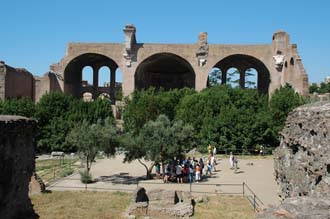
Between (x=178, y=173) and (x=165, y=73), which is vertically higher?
(x=165, y=73)

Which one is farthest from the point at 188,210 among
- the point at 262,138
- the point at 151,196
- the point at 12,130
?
the point at 262,138

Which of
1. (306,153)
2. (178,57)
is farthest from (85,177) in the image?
(178,57)

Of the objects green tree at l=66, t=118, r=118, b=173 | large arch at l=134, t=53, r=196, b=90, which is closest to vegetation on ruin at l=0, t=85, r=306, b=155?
large arch at l=134, t=53, r=196, b=90

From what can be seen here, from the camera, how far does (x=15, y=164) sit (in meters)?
6.72

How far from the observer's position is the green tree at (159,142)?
54.1 ft

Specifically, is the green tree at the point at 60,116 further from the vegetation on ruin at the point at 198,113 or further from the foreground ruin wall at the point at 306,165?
the foreground ruin wall at the point at 306,165

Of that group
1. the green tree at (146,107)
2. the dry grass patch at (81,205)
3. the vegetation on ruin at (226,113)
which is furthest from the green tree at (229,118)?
the dry grass patch at (81,205)

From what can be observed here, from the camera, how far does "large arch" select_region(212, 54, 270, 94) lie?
33656 millimetres

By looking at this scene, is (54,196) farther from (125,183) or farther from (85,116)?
(85,116)

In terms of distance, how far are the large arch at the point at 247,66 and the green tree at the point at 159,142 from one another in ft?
57.6

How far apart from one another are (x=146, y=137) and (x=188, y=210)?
6028mm

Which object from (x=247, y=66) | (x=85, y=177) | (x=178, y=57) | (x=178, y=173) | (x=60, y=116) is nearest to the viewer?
(x=85, y=177)

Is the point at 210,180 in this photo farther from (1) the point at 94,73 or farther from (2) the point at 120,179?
(1) the point at 94,73

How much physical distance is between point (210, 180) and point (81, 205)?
6788mm
